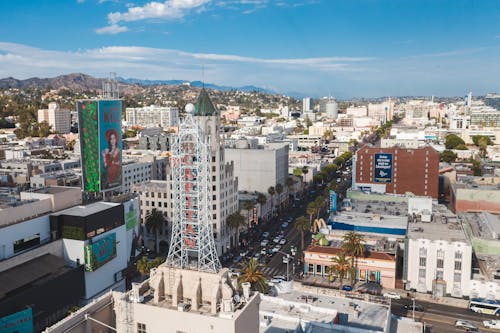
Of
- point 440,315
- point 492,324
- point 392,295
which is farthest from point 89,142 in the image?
point 492,324

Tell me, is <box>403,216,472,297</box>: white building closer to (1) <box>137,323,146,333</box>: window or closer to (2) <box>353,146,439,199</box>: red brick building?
(2) <box>353,146,439,199</box>: red brick building

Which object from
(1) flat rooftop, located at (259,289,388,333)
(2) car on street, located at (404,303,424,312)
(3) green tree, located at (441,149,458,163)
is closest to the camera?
(1) flat rooftop, located at (259,289,388,333)

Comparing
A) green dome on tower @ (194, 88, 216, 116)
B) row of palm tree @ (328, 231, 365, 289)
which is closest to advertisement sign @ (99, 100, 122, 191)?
green dome on tower @ (194, 88, 216, 116)

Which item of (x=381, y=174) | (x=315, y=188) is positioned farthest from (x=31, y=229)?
(x=315, y=188)

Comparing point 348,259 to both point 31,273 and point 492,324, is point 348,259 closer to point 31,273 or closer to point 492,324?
point 492,324

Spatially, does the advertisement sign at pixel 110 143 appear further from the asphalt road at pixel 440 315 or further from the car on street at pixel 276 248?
the asphalt road at pixel 440 315

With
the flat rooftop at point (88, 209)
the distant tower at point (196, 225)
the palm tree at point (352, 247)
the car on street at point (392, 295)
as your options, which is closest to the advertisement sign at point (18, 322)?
the flat rooftop at point (88, 209)

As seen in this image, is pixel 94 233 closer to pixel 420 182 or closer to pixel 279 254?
pixel 279 254
